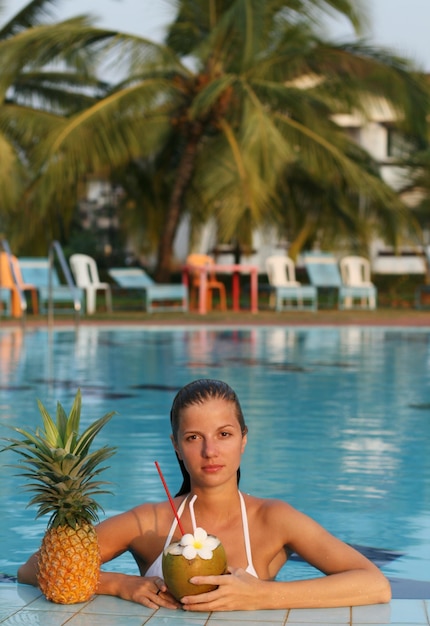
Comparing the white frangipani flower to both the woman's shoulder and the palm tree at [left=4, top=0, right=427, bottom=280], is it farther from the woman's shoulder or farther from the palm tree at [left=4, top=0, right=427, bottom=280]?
the palm tree at [left=4, top=0, right=427, bottom=280]

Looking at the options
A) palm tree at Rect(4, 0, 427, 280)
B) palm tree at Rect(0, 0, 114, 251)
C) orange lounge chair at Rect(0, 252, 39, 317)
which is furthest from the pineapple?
palm tree at Rect(0, 0, 114, 251)

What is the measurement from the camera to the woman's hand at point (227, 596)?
3.73 m

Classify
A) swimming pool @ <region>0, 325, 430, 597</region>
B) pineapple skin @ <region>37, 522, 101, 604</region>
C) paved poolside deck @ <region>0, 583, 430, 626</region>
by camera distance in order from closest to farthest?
paved poolside deck @ <region>0, 583, 430, 626</region> → pineapple skin @ <region>37, 522, 101, 604</region> → swimming pool @ <region>0, 325, 430, 597</region>

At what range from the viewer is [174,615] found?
3766 millimetres

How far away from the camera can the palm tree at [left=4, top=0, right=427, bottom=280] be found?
2388 centimetres

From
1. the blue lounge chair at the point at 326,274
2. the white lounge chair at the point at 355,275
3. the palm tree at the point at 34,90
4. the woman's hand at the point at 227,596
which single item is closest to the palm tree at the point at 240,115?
the palm tree at the point at 34,90

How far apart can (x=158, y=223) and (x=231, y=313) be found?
5.37 meters

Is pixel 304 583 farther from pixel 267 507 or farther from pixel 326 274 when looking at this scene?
pixel 326 274

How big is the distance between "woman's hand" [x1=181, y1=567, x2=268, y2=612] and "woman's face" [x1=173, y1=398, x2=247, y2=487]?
317mm

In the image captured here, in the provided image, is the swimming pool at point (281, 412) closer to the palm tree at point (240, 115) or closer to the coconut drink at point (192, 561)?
the coconut drink at point (192, 561)

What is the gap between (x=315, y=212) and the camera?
2720cm

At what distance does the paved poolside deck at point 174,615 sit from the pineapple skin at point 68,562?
44 millimetres

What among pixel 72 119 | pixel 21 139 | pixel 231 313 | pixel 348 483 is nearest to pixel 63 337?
pixel 231 313

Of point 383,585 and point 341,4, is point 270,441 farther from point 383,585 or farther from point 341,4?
→ point 341,4
